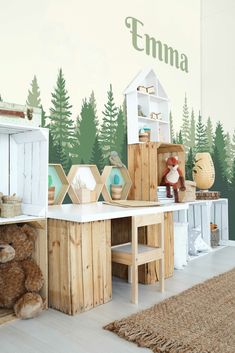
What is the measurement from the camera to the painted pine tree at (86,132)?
2.72 meters

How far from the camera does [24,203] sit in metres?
2.13

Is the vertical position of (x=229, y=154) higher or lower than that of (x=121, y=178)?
higher

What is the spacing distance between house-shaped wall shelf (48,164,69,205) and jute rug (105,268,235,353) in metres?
1.06

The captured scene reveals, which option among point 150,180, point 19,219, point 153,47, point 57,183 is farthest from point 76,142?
point 153,47

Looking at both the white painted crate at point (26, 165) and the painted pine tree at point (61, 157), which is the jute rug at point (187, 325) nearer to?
the white painted crate at point (26, 165)

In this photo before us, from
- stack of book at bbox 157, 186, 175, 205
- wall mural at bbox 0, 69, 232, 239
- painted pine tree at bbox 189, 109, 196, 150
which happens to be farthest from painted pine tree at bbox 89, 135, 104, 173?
painted pine tree at bbox 189, 109, 196, 150

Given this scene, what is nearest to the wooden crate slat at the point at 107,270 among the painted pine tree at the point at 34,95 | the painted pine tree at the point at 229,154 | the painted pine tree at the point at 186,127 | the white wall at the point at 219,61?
the painted pine tree at the point at 34,95

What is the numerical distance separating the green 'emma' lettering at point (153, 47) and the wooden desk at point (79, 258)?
197 cm

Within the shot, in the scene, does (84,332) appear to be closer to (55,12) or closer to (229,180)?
(55,12)

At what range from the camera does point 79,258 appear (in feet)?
6.39

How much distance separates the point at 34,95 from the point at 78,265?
124 cm

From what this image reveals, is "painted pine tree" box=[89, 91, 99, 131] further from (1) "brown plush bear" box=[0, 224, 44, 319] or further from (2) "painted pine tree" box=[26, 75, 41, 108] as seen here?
(1) "brown plush bear" box=[0, 224, 44, 319]

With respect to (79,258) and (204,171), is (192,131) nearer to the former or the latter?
(204,171)

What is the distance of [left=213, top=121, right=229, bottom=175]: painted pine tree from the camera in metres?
4.11
